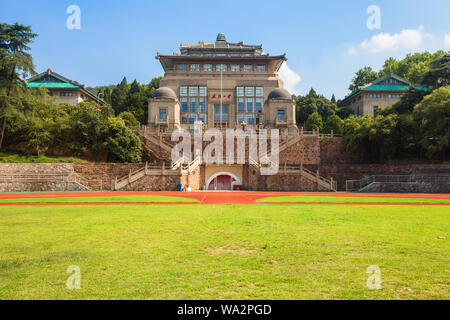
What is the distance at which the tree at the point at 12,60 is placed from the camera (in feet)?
139

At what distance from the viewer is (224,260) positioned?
6.63 metres

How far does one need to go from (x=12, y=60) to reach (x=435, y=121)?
60.4 meters

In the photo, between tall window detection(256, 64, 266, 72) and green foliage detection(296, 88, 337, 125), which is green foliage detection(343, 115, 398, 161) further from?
tall window detection(256, 64, 266, 72)

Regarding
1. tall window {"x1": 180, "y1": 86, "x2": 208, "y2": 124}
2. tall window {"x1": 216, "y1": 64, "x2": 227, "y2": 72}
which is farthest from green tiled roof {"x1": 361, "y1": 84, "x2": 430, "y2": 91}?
tall window {"x1": 180, "y1": 86, "x2": 208, "y2": 124}

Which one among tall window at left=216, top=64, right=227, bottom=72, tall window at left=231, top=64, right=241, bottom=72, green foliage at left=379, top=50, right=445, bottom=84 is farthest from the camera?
green foliage at left=379, top=50, right=445, bottom=84

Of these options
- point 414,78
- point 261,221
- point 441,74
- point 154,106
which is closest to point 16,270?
point 261,221

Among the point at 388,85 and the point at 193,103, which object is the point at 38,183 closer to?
the point at 193,103

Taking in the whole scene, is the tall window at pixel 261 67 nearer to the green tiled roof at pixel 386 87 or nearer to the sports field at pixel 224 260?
the green tiled roof at pixel 386 87

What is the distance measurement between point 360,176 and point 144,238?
131 ft

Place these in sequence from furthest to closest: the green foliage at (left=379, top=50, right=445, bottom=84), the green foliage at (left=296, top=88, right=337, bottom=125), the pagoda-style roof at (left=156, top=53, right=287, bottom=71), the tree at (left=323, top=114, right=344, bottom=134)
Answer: the green foliage at (left=379, top=50, right=445, bottom=84)
the green foliage at (left=296, top=88, right=337, bottom=125)
the pagoda-style roof at (left=156, top=53, right=287, bottom=71)
the tree at (left=323, top=114, right=344, bottom=134)

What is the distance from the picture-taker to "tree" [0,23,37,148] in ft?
139

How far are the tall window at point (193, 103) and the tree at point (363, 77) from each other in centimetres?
5346

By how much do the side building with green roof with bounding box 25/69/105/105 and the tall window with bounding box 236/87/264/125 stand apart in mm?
34835

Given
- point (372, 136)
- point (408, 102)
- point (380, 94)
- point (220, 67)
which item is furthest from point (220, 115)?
point (380, 94)
